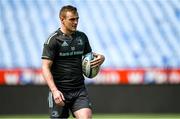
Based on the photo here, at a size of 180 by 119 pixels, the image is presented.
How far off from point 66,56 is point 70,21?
45 centimetres

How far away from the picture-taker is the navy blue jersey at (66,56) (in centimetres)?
751

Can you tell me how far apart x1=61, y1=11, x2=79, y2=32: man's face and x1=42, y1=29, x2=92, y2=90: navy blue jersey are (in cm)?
15

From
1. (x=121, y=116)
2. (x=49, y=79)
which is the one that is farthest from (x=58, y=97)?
(x=121, y=116)

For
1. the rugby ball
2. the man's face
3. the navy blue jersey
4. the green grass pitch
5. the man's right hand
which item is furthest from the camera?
the green grass pitch

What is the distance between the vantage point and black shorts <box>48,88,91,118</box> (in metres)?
7.59

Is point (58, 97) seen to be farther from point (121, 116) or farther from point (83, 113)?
point (121, 116)

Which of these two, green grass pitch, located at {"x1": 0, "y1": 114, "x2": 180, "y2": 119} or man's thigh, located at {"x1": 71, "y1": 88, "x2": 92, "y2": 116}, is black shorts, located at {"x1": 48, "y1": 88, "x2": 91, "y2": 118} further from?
green grass pitch, located at {"x1": 0, "y1": 114, "x2": 180, "y2": 119}

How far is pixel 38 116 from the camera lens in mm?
13055

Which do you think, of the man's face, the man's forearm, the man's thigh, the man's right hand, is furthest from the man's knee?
the man's face

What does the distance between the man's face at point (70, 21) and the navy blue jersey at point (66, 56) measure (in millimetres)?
153

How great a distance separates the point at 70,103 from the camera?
7.70 meters

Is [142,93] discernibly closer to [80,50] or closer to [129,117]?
[129,117]

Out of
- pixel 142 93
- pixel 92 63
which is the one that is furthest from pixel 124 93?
pixel 92 63

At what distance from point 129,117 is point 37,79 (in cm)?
204
